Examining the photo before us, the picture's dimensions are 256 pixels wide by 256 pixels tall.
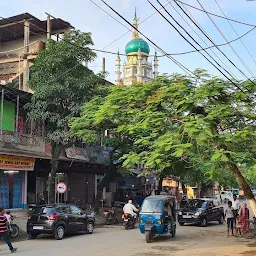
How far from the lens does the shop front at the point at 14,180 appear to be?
21.2 meters

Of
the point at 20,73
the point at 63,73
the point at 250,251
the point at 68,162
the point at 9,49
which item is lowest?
the point at 250,251

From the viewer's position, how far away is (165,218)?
16.0m

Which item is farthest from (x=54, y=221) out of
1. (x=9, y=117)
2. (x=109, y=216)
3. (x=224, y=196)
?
(x=224, y=196)

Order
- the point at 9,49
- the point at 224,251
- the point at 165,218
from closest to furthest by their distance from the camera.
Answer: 1. the point at 224,251
2. the point at 165,218
3. the point at 9,49

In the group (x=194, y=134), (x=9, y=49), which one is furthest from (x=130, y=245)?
(x=9, y=49)

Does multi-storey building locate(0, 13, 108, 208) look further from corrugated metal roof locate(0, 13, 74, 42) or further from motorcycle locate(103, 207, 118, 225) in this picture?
motorcycle locate(103, 207, 118, 225)

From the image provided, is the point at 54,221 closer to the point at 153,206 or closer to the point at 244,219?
the point at 153,206

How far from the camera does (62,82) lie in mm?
19672

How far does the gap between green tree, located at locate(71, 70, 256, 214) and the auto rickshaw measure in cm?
399

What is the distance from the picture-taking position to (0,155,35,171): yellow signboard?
811 inches

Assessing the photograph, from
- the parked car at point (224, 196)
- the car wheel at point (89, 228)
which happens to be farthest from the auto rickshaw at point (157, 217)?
the parked car at point (224, 196)

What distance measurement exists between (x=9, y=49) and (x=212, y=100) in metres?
23.3

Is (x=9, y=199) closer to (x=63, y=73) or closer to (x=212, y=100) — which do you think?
(x=63, y=73)

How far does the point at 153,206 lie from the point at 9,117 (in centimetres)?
1066
